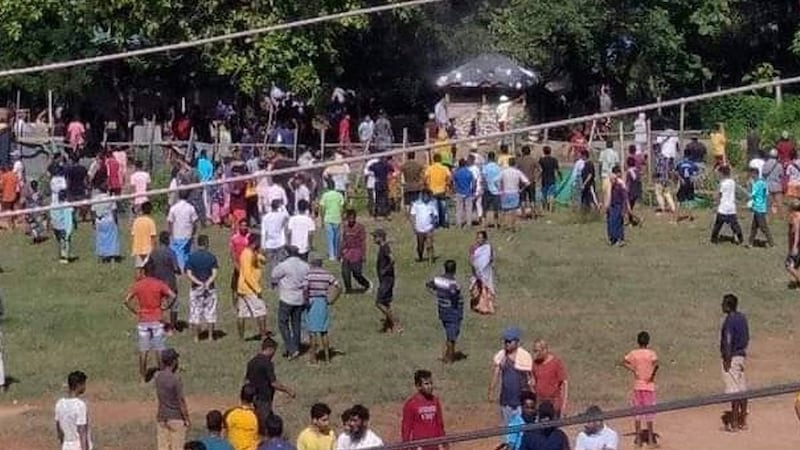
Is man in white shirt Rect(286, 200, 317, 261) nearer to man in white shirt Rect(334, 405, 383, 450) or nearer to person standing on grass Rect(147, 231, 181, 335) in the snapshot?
person standing on grass Rect(147, 231, 181, 335)

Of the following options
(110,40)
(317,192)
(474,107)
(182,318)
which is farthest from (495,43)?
(182,318)

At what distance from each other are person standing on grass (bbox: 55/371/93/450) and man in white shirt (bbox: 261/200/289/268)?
789 cm

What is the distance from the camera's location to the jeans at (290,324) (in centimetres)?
2098

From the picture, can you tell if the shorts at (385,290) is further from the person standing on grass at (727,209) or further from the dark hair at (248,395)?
the person standing on grass at (727,209)

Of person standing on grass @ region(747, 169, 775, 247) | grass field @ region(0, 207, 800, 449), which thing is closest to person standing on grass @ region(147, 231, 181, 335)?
grass field @ region(0, 207, 800, 449)

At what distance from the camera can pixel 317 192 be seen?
30.8m

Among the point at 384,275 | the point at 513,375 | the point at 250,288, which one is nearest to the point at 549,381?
the point at 513,375

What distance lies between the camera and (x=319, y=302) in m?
20.9

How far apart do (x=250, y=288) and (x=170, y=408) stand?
5.09 meters

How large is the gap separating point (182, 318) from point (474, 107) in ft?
65.2

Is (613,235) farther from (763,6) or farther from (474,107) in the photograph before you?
(763,6)

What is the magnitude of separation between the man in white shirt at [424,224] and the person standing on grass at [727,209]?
13.8 ft

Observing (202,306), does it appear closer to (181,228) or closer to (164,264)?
(164,264)

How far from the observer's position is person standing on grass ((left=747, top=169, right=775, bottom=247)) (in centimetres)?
2767
